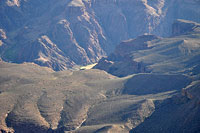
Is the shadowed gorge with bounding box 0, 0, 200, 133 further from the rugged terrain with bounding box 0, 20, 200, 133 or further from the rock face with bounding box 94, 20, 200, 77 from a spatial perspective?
the rock face with bounding box 94, 20, 200, 77

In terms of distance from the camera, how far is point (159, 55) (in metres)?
141

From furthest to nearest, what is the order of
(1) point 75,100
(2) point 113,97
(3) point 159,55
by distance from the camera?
(3) point 159,55 → (2) point 113,97 → (1) point 75,100

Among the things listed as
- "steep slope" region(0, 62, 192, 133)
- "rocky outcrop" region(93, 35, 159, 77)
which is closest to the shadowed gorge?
"steep slope" region(0, 62, 192, 133)

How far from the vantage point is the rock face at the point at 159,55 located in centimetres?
12700

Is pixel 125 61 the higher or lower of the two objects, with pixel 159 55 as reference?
lower

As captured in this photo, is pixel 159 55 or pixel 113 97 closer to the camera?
pixel 113 97

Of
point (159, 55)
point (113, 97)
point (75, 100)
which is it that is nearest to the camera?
point (75, 100)

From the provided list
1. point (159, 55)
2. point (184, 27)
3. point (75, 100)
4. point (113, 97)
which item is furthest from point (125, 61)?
point (75, 100)

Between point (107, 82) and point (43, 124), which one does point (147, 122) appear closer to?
point (43, 124)

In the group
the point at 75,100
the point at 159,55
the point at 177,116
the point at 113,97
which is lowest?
the point at 159,55

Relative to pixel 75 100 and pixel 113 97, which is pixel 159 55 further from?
pixel 75 100

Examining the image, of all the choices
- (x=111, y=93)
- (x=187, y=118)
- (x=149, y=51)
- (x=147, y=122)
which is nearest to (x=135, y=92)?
(x=111, y=93)

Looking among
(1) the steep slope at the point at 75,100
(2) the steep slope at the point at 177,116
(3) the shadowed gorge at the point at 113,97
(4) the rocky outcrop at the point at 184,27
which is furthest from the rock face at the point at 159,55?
(2) the steep slope at the point at 177,116

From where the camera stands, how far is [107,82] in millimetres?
111875
